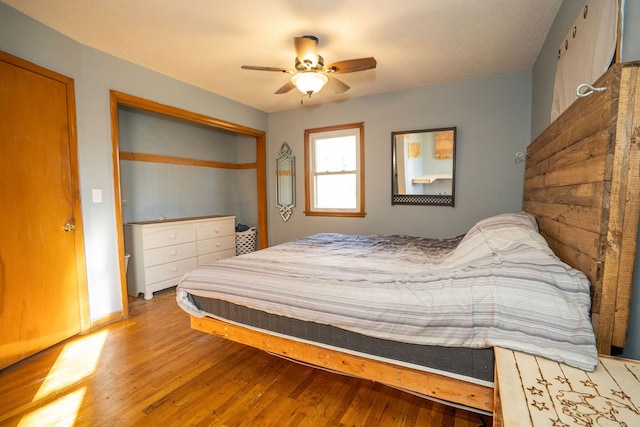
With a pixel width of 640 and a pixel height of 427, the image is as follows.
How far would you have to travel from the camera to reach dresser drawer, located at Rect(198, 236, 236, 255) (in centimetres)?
394

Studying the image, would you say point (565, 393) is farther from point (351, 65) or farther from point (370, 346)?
point (351, 65)

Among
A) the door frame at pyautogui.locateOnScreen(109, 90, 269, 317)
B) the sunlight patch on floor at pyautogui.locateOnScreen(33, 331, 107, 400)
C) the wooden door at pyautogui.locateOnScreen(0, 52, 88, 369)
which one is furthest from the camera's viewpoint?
the door frame at pyautogui.locateOnScreen(109, 90, 269, 317)

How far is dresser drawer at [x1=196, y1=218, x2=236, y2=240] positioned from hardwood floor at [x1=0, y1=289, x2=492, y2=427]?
1.77 m

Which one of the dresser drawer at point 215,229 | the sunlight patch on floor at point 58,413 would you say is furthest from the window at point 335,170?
the sunlight patch on floor at point 58,413

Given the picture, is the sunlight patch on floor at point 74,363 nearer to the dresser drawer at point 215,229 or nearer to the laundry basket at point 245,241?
the dresser drawer at point 215,229

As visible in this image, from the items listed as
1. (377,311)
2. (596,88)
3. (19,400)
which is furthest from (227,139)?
(596,88)

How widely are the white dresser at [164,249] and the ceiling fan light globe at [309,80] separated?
2.29 metres

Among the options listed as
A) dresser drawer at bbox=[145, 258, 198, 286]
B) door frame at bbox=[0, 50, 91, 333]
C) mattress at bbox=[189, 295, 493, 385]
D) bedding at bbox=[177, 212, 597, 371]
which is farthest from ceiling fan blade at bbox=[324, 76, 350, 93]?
dresser drawer at bbox=[145, 258, 198, 286]

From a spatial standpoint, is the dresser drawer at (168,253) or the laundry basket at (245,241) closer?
the dresser drawer at (168,253)

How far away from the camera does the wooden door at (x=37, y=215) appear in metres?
1.96

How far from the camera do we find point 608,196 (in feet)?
3.25

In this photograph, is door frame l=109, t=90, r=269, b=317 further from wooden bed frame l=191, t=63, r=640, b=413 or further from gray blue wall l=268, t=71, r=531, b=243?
wooden bed frame l=191, t=63, r=640, b=413

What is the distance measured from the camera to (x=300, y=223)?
14.7ft

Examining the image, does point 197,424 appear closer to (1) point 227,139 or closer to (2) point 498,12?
(2) point 498,12
